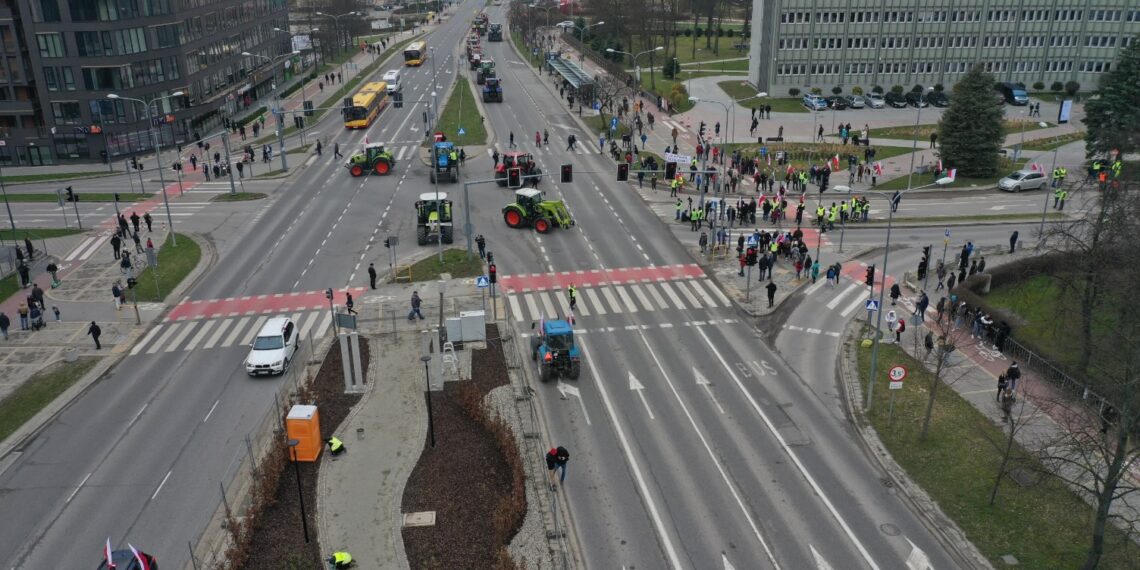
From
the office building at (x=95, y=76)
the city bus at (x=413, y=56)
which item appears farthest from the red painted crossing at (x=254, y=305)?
the city bus at (x=413, y=56)

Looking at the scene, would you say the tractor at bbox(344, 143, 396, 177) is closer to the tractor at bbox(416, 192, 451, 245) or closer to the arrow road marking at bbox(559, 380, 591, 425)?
the tractor at bbox(416, 192, 451, 245)

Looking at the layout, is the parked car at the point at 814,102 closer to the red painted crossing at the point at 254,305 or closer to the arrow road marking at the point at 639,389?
the red painted crossing at the point at 254,305

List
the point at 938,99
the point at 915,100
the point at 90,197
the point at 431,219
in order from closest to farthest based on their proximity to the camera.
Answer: the point at 431,219 → the point at 90,197 → the point at 938,99 → the point at 915,100

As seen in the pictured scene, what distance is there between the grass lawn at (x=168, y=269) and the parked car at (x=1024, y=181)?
55.9m

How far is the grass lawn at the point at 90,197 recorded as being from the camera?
2520 inches

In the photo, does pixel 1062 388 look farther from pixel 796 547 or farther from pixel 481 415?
pixel 481 415

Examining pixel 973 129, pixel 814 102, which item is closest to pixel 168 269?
pixel 973 129

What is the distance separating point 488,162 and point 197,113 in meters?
33.4

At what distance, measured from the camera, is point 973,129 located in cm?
6400

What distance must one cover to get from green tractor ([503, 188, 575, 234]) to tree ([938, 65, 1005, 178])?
31.7 metres

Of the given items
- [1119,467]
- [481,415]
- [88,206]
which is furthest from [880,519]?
[88,206]

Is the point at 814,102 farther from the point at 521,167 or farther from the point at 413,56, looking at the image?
the point at 413,56

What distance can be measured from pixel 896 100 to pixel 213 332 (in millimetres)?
76701

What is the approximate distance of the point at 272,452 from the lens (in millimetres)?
28188
